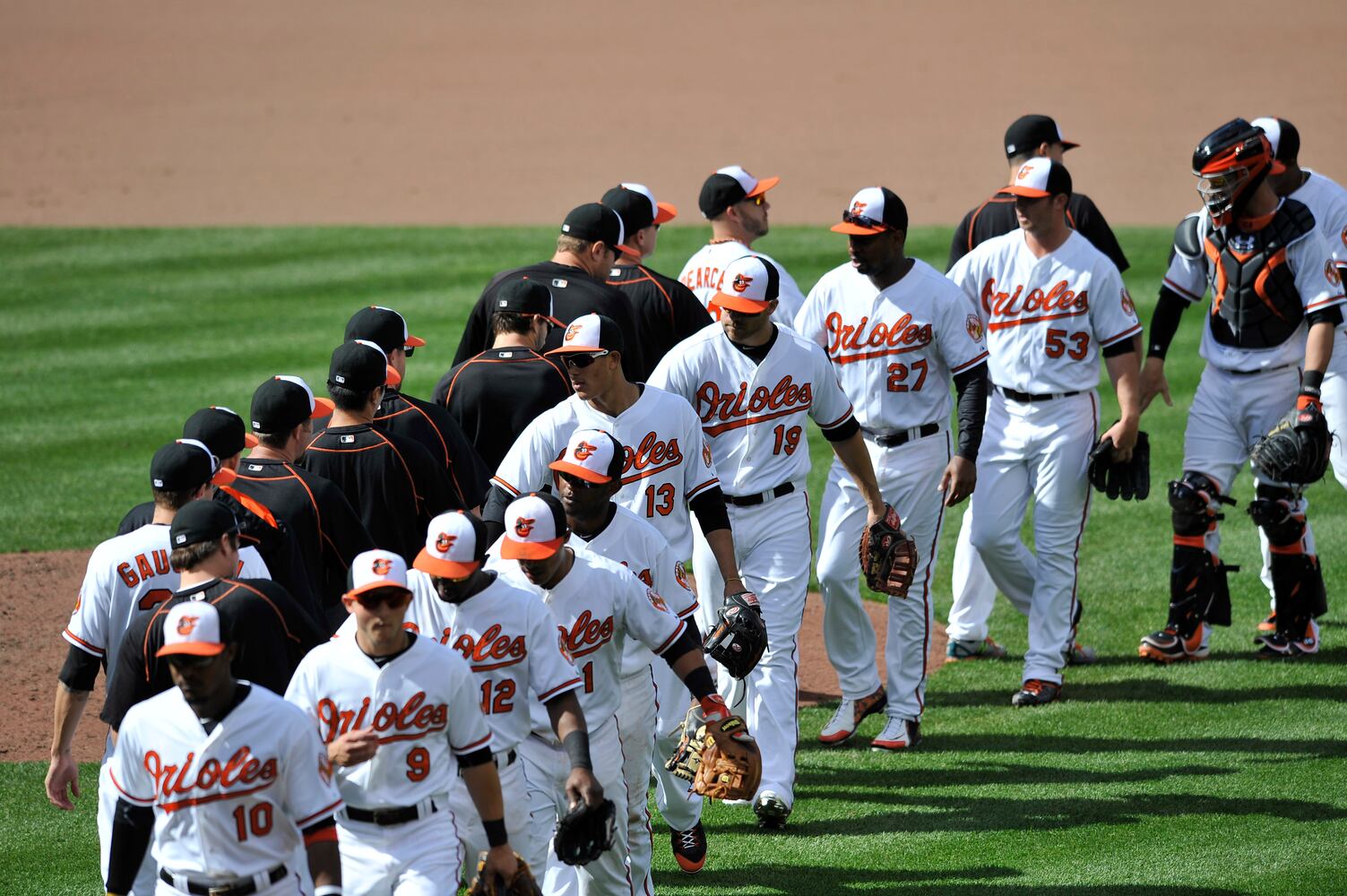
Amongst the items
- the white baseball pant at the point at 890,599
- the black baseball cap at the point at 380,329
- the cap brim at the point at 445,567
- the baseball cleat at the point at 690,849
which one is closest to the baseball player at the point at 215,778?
the cap brim at the point at 445,567

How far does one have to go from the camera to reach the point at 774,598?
18.9 feet

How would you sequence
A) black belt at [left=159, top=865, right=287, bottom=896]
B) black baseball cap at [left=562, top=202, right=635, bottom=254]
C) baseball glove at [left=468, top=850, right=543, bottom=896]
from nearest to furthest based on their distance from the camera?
black belt at [left=159, top=865, right=287, bottom=896] → baseball glove at [left=468, top=850, right=543, bottom=896] → black baseball cap at [left=562, top=202, right=635, bottom=254]

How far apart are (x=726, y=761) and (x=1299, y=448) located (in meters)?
3.30

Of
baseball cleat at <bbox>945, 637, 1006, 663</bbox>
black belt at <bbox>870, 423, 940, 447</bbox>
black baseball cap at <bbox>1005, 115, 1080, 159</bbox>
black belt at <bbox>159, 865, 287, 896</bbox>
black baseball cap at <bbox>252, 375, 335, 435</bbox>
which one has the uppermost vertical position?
black baseball cap at <bbox>1005, 115, 1080, 159</bbox>

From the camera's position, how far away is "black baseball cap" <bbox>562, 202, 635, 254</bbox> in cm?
657

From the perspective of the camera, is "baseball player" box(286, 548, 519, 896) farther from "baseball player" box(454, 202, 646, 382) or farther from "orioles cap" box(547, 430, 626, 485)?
"baseball player" box(454, 202, 646, 382)

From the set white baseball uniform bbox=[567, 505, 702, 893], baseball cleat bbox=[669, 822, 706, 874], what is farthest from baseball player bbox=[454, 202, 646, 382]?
baseball cleat bbox=[669, 822, 706, 874]

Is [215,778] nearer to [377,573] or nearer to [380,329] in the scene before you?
[377,573]

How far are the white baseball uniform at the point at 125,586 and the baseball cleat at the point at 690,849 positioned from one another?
169cm

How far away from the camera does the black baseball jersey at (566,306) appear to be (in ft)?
21.1

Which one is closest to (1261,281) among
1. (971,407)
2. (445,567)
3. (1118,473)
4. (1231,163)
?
(1231,163)

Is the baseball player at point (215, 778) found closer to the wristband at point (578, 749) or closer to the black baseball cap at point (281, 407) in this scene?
the wristband at point (578, 749)

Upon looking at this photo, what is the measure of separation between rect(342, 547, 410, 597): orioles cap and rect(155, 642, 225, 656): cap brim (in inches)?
16.0

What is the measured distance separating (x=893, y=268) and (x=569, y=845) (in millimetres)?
3158
